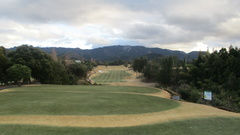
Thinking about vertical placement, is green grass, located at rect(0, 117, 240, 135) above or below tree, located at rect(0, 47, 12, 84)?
below

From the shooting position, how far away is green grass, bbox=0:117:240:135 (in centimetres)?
618

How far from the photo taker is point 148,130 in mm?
6664

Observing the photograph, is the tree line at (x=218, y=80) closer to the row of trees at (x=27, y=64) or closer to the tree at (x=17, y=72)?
the tree at (x=17, y=72)

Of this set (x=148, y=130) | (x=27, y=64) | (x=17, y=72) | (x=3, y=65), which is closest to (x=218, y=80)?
(x=148, y=130)

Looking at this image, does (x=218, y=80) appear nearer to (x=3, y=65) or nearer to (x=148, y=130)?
(x=148, y=130)

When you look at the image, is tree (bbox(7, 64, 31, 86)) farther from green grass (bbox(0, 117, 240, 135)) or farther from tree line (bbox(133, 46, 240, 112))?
tree line (bbox(133, 46, 240, 112))

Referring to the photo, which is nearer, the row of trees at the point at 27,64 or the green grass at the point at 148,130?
the green grass at the point at 148,130

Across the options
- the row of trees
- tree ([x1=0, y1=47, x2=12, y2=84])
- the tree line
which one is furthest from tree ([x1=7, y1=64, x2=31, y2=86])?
the tree line

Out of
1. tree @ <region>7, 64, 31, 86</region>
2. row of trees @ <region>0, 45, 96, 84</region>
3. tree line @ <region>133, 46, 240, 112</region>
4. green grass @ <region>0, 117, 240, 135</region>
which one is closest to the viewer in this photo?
green grass @ <region>0, 117, 240, 135</region>

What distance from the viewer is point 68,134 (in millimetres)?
5992

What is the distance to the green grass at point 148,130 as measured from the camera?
20.3 feet

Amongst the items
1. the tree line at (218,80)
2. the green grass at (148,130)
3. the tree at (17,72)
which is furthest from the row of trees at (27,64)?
the tree line at (218,80)

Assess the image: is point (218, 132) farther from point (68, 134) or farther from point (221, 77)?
point (221, 77)

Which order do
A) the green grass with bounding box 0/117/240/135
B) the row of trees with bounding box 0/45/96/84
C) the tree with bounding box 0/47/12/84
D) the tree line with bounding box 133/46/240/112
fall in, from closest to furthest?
the green grass with bounding box 0/117/240/135
the tree line with bounding box 133/46/240/112
the row of trees with bounding box 0/45/96/84
the tree with bounding box 0/47/12/84
